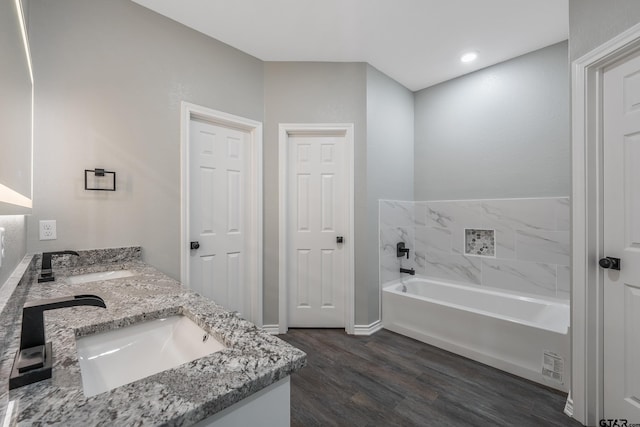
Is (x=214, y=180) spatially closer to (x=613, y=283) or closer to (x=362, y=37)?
(x=362, y=37)

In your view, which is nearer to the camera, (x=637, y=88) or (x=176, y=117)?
(x=637, y=88)

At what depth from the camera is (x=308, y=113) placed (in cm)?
278

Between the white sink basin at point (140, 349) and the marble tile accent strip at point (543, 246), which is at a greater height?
the marble tile accent strip at point (543, 246)

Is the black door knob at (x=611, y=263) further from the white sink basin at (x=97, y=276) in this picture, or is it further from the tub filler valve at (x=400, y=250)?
the white sink basin at (x=97, y=276)

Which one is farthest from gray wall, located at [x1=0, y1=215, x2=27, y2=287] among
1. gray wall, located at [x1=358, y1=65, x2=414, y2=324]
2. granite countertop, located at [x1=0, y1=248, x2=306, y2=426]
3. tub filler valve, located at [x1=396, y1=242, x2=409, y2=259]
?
tub filler valve, located at [x1=396, y1=242, x2=409, y2=259]

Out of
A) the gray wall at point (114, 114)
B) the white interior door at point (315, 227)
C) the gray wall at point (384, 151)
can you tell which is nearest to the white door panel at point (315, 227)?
the white interior door at point (315, 227)

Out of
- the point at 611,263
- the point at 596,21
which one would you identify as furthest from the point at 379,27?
the point at 611,263

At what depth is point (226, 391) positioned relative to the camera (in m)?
0.57

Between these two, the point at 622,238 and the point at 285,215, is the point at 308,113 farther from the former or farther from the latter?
the point at 622,238

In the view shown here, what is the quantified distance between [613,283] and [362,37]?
97.7 inches

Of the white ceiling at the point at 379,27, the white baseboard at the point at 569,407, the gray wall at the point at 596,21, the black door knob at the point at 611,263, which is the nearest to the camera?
the gray wall at the point at 596,21

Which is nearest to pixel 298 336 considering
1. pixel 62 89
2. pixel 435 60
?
pixel 62 89

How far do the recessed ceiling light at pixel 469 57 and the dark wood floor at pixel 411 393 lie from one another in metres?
2.83

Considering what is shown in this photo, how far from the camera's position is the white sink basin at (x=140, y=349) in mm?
855
